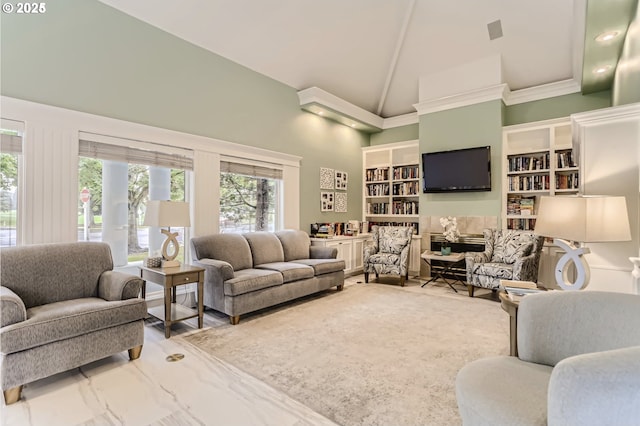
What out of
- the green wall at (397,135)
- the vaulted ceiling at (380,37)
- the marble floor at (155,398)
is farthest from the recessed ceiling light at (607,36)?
the marble floor at (155,398)

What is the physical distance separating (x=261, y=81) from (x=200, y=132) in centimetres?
135

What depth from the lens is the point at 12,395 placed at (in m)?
2.01

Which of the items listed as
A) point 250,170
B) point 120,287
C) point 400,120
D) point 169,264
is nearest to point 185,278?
point 169,264

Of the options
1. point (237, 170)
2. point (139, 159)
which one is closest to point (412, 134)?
point (237, 170)

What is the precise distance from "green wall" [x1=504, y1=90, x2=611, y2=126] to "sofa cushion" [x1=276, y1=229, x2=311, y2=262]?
3.90 metres

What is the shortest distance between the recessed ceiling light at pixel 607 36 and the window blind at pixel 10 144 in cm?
563

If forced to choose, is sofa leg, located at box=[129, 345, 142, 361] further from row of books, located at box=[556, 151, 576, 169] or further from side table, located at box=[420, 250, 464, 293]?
row of books, located at box=[556, 151, 576, 169]

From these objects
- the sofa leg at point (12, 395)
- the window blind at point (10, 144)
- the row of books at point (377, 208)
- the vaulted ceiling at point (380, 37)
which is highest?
the vaulted ceiling at point (380, 37)

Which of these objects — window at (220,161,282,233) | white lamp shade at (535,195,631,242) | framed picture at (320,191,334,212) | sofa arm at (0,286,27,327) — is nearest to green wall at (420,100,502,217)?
framed picture at (320,191,334,212)

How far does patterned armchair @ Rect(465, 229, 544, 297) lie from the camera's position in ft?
13.7

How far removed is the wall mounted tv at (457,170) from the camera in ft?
17.1

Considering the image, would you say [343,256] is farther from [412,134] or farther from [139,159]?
[139,159]

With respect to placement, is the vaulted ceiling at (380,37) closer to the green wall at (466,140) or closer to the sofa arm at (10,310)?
the green wall at (466,140)

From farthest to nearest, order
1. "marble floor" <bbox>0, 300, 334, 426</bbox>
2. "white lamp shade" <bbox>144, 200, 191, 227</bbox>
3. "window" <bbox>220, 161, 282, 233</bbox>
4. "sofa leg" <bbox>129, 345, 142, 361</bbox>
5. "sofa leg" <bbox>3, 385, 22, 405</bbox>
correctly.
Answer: "window" <bbox>220, 161, 282, 233</bbox>
"white lamp shade" <bbox>144, 200, 191, 227</bbox>
"sofa leg" <bbox>129, 345, 142, 361</bbox>
"sofa leg" <bbox>3, 385, 22, 405</bbox>
"marble floor" <bbox>0, 300, 334, 426</bbox>
